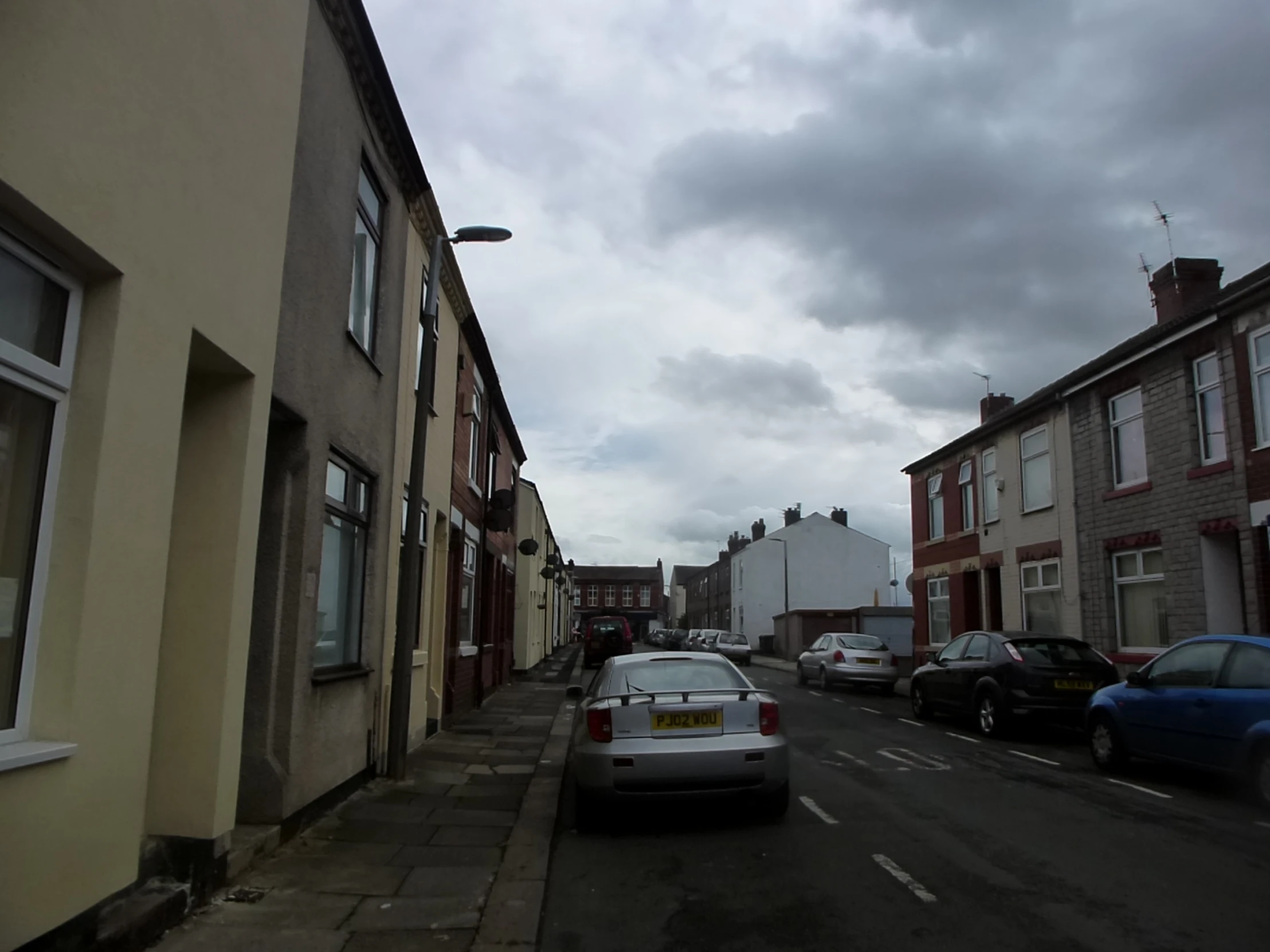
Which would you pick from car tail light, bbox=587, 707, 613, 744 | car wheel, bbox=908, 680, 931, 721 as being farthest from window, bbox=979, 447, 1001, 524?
car tail light, bbox=587, 707, 613, 744

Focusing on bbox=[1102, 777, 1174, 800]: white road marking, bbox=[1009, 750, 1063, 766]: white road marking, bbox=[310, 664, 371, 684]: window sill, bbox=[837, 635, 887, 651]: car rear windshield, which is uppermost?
bbox=[837, 635, 887, 651]: car rear windshield

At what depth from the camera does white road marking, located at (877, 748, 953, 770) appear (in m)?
10.4

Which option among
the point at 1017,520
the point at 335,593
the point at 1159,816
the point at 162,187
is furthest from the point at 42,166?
the point at 1017,520

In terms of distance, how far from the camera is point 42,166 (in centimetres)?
361

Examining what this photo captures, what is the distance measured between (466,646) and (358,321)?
822cm

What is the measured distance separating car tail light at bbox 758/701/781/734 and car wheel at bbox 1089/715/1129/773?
16.1 ft

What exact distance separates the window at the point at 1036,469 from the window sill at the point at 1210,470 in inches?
180

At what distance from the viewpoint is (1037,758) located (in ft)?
37.1

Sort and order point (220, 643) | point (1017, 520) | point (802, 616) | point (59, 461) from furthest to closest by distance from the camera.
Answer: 1. point (802, 616)
2. point (1017, 520)
3. point (220, 643)
4. point (59, 461)

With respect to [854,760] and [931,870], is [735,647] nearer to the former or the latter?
[854,760]

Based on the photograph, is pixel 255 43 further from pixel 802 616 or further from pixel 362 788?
pixel 802 616

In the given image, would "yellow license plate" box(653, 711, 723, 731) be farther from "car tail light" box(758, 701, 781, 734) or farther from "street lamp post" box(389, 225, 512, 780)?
"street lamp post" box(389, 225, 512, 780)

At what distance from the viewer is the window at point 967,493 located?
947 inches

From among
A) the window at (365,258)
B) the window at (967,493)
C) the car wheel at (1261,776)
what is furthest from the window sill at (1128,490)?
the window at (365,258)
